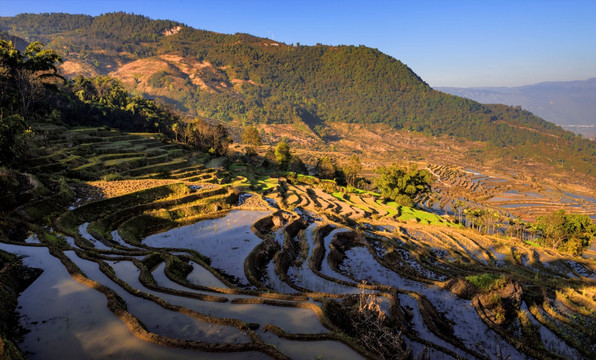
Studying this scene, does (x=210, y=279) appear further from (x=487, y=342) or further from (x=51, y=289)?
(x=487, y=342)

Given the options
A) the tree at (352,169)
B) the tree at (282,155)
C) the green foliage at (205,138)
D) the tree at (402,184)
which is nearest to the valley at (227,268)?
the tree at (402,184)

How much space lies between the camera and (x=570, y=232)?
40438mm

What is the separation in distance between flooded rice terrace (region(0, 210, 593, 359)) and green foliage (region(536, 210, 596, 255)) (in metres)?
32.1

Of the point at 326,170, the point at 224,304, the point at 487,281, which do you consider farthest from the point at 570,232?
the point at 224,304

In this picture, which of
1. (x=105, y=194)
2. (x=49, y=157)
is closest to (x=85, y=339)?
(x=105, y=194)

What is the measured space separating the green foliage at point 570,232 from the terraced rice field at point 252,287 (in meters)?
8.48

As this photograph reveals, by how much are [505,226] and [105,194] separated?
203ft

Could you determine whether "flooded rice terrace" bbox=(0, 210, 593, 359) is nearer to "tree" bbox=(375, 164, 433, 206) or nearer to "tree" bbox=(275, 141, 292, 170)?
"tree" bbox=(375, 164, 433, 206)

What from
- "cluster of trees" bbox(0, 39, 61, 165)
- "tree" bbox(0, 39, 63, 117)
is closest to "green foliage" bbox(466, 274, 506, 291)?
"cluster of trees" bbox(0, 39, 61, 165)

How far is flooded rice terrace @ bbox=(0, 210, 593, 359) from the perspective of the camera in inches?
335

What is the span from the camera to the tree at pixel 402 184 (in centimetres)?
5288

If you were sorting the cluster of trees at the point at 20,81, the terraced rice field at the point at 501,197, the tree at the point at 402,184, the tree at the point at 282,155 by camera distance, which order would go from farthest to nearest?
the terraced rice field at the point at 501,197
the tree at the point at 282,155
the tree at the point at 402,184
the cluster of trees at the point at 20,81

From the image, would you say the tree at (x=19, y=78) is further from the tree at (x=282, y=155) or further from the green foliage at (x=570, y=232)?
the green foliage at (x=570, y=232)

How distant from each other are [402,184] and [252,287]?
43765 millimetres
